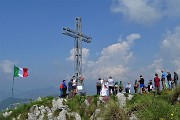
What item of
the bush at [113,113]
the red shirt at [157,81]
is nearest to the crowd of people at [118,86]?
the red shirt at [157,81]

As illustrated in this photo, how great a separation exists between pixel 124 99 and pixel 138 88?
14.0 ft

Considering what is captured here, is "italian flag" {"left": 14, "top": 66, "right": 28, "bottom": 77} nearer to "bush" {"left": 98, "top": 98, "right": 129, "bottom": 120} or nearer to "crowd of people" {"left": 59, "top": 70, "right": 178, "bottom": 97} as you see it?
"crowd of people" {"left": 59, "top": 70, "right": 178, "bottom": 97}

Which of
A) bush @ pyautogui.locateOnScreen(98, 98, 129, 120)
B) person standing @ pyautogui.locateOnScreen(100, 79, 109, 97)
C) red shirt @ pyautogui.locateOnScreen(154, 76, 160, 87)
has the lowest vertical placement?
bush @ pyautogui.locateOnScreen(98, 98, 129, 120)

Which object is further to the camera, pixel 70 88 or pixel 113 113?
pixel 70 88

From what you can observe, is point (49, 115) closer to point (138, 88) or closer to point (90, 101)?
point (90, 101)

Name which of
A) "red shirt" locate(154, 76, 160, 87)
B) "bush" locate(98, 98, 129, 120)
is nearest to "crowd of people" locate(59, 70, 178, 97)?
"red shirt" locate(154, 76, 160, 87)

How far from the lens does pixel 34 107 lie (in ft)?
135

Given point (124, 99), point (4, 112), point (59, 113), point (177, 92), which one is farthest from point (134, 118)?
point (4, 112)

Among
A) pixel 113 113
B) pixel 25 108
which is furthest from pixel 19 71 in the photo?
pixel 113 113

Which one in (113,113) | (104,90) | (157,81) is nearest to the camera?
(113,113)

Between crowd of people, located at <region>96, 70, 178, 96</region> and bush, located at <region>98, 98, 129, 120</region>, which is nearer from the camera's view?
bush, located at <region>98, 98, 129, 120</region>

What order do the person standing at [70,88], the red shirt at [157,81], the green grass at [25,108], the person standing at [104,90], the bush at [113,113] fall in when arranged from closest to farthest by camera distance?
the bush at [113,113], the red shirt at [157,81], the person standing at [104,90], the green grass at [25,108], the person standing at [70,88]

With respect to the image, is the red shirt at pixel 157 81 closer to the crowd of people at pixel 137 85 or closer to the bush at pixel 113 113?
the crowd of people at pixel 137 85

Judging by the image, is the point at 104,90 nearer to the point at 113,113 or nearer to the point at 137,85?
the point at 137,85
